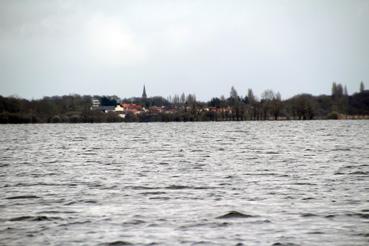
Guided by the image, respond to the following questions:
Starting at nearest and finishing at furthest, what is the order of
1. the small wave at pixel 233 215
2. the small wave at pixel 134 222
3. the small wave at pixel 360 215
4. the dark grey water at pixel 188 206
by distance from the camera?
the dark grey water at pixel 188 206
the small wave at pixel 134 222
the small wave at pixel 360 215
the small wave at pixel 233 215

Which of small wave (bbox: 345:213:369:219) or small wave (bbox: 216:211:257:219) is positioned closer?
small wave (bbox: 345:213:369:219)

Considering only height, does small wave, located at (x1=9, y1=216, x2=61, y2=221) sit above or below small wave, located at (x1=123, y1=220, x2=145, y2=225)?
below

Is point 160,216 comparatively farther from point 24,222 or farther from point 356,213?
point 356,213

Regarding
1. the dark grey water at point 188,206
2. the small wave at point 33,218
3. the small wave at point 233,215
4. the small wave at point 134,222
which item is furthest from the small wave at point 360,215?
the small wave at point 33,218

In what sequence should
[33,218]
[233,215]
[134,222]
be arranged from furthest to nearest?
[33,218] < [233,215] < [134,222]

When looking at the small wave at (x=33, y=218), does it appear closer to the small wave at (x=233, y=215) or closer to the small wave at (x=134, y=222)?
the small wave at (x=134, y=222)

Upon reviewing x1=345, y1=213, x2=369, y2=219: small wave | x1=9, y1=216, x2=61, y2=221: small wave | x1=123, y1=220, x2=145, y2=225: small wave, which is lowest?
x1=9, y1=216, x2=61, y2=221: small wave

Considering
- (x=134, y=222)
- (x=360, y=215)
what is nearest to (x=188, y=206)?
(x=134, y=222)

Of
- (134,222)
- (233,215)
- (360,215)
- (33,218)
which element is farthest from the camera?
(33,218)

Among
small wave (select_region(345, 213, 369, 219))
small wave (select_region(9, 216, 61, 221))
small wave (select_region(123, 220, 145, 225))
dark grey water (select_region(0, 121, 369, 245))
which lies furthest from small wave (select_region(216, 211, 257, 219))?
small wave (select_region(9, 216, 61, 221))

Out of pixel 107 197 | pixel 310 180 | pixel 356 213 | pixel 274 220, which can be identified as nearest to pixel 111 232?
pixel 274 220

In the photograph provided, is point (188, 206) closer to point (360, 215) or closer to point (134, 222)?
point (134, 222)

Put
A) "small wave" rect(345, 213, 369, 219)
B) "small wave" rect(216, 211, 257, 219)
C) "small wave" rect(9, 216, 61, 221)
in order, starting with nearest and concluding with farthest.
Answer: "small wave" rect(345, 213, 369, 219)
"small wave" rect(216, 211, 257, 219)
"small wave" rect(9, 216, 61, 221)

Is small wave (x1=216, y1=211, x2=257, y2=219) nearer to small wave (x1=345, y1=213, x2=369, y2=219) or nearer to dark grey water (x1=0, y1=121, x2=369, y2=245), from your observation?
dark grey water (x1=0, y1=121, x2=369, y2=245)
